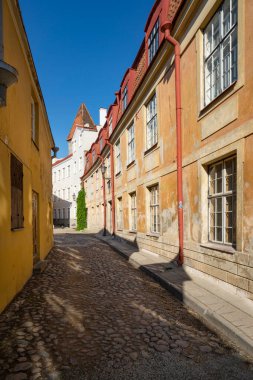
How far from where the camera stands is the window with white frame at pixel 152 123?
364 inches

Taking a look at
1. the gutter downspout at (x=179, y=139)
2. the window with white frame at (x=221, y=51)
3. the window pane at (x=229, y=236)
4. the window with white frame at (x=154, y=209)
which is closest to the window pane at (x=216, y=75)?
the window with white frame at (x=221, y=51)

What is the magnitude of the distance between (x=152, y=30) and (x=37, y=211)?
7.31m

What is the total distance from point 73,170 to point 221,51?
1154 inches

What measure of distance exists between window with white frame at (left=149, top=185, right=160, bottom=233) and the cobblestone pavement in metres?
3.79

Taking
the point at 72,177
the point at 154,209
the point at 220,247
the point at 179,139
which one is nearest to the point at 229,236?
the point at 220,247

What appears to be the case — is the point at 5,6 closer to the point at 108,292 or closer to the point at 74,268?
the point at 108,292

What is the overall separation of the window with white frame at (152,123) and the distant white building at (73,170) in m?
19.9

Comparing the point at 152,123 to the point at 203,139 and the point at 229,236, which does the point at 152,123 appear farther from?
the point at 229,236

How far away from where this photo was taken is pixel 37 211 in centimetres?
808

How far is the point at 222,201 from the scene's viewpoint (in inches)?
209

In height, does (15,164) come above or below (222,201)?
above

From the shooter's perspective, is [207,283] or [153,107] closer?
[207,283]

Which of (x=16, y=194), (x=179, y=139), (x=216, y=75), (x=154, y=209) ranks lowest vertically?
(x=154, y=209)

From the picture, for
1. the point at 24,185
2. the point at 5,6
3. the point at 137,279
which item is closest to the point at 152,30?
the point at 5,6
